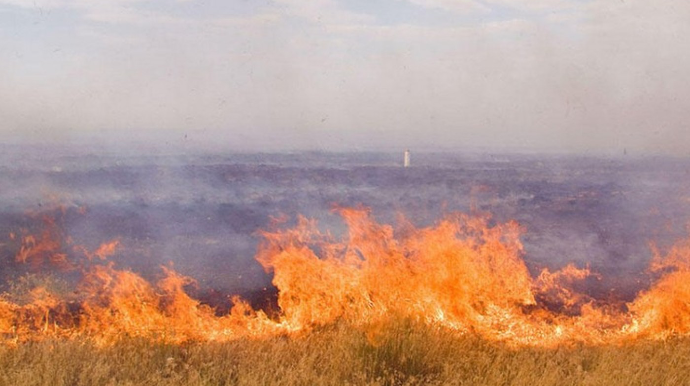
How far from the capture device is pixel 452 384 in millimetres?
5594

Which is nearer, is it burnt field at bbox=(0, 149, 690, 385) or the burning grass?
the burning grass

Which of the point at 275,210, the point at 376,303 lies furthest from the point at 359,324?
the point at 275,210

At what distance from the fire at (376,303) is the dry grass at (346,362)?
1.06ft

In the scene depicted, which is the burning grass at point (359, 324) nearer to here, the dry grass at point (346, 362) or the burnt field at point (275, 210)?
the dry grass at point (346, 362)

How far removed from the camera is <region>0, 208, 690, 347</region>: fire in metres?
7.17

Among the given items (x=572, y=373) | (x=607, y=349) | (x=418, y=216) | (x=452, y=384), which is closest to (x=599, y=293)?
(x=607, y=349)

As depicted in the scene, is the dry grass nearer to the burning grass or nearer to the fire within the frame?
the burning grass

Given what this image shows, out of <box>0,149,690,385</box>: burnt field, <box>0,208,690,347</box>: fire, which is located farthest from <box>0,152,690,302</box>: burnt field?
<box>0,208,690,347</box>: fire

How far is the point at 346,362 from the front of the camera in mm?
5820

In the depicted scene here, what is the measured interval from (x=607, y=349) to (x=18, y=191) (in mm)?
23243

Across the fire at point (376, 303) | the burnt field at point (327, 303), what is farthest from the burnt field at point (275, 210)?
the fire at point (376, 303)

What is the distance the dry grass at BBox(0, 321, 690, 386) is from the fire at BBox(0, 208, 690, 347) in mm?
323

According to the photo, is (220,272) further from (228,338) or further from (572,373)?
(572,373)

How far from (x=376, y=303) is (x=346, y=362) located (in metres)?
2.02
